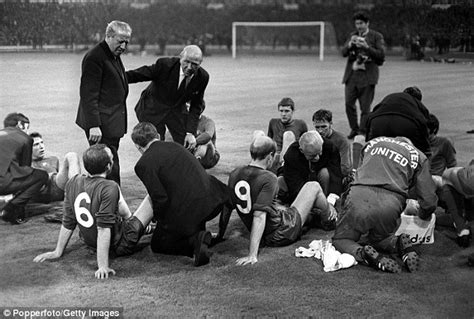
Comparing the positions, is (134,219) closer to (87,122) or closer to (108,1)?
(87,122)

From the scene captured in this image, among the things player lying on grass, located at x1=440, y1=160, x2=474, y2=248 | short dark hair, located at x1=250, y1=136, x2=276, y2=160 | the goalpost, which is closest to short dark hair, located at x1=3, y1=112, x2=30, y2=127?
short dark hair, located at x1=250, y1=136, x2=276, y2=160

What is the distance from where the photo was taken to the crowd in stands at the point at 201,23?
991 cm

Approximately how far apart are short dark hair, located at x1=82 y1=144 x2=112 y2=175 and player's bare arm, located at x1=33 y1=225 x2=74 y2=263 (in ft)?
1.74

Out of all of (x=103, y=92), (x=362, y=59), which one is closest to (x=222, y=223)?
(x=103, y=92)

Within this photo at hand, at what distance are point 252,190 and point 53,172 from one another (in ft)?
8.46

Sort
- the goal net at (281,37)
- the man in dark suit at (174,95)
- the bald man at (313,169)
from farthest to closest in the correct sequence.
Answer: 1. the goal net at (281,37)
2. the man in dark suit at (174,95)
3. the bald man at (313,169)

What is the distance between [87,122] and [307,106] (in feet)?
28.2

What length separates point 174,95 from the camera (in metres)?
6.23

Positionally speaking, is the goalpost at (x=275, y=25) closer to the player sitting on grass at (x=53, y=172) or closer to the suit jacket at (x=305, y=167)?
the player sitting on grass at (x=53, y=172)

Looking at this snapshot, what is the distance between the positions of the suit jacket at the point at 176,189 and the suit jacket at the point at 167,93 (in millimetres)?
1878

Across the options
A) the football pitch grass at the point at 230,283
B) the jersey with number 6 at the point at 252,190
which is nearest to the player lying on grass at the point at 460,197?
the football pitch grass at the point at 230,283

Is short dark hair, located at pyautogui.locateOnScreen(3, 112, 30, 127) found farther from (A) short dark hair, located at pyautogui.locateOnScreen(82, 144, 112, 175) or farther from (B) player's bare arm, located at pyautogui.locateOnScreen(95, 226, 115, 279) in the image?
Answer: (B) player's bare arm, located at pyautogui.locateOnScreen(95, 226, 115, 279)

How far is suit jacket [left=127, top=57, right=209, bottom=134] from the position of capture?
241 inches

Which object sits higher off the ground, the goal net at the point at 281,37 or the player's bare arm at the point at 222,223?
the goal net at the point at 281,37
